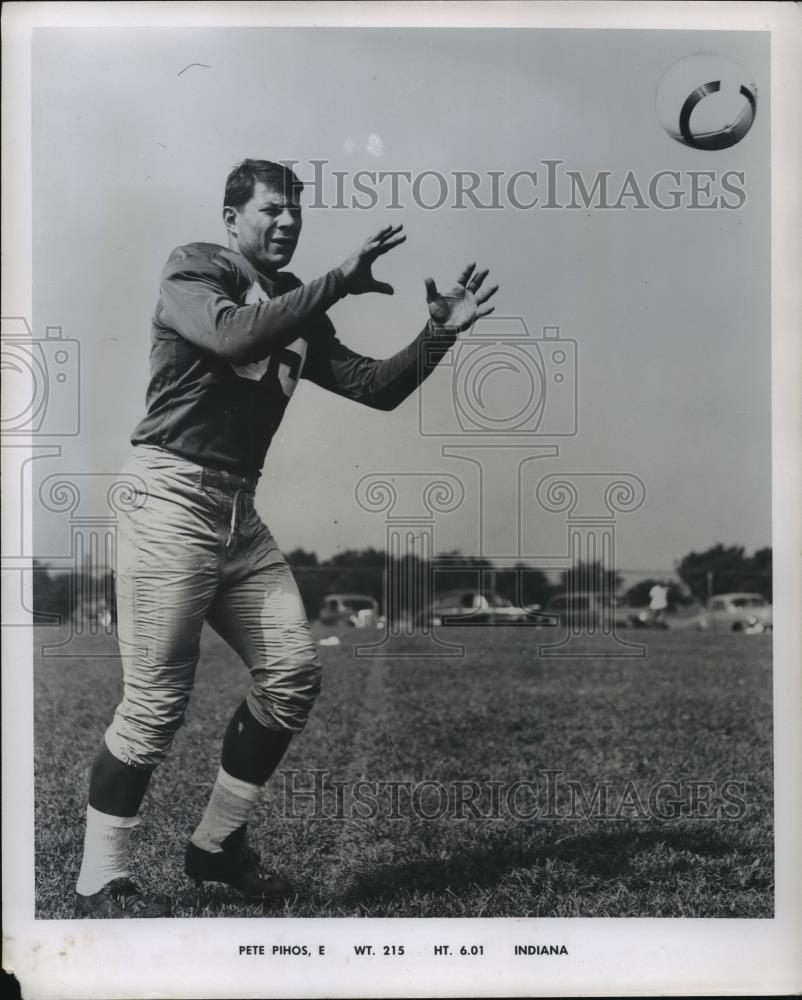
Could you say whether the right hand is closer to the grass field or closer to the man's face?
the man's face

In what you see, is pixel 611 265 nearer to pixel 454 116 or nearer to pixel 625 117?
pixel 625 117

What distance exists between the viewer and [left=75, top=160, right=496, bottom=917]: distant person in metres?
3.18

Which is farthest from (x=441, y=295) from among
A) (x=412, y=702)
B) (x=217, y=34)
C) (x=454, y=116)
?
(x=412, y=702)

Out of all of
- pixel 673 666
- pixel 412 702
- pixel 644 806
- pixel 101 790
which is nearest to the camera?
pixel 101 790

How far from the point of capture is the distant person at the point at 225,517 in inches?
125

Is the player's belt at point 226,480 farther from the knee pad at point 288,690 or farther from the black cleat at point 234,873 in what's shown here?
the black cleat at point 234,873

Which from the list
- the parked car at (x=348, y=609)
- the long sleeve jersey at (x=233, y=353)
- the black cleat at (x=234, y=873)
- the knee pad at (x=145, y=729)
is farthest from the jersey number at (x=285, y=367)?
the black cleat at (x=234, y=873)

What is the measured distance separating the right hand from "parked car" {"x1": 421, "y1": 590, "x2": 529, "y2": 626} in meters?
1.06

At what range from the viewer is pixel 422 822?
11.3 feet

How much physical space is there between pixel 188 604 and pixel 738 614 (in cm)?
Result: 220

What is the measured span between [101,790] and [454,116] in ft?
8.04

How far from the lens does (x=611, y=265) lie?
339 centimetres

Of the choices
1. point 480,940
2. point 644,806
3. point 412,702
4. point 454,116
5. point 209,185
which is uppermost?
point 454,116

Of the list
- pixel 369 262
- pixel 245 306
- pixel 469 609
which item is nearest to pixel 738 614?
pixel 469 609
